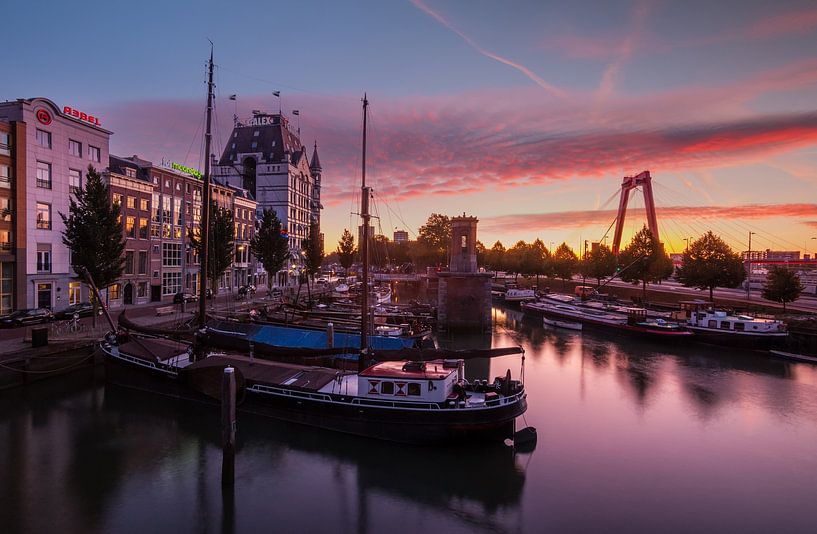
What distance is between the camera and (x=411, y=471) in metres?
22.0

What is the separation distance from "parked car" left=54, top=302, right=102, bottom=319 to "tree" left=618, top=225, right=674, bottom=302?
79.3 m

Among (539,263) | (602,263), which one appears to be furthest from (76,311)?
(539,263)

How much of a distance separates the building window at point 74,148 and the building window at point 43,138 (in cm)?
253

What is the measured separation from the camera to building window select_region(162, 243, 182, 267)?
64.8 meters

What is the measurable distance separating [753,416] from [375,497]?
86.7ft

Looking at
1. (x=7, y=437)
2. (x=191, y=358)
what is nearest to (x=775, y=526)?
(x=191, y=358)

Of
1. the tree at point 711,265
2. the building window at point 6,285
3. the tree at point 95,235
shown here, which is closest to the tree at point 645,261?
the tree at point 711,265

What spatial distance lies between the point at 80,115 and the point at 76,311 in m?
22.8

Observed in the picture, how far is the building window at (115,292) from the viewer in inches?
2175

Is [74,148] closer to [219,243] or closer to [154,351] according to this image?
[219,243]

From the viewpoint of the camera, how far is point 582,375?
40.7 m

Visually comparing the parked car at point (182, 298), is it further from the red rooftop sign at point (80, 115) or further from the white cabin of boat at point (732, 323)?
the white cabin of boat at point (732, 323)

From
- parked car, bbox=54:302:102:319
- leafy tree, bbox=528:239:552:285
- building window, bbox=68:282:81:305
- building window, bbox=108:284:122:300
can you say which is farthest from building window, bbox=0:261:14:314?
leafy tree, bbox=528:239:552:285

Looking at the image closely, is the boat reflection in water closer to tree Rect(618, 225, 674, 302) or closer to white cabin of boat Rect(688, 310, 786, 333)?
white cabin of boat Rect(688, 310, 786, 333)
